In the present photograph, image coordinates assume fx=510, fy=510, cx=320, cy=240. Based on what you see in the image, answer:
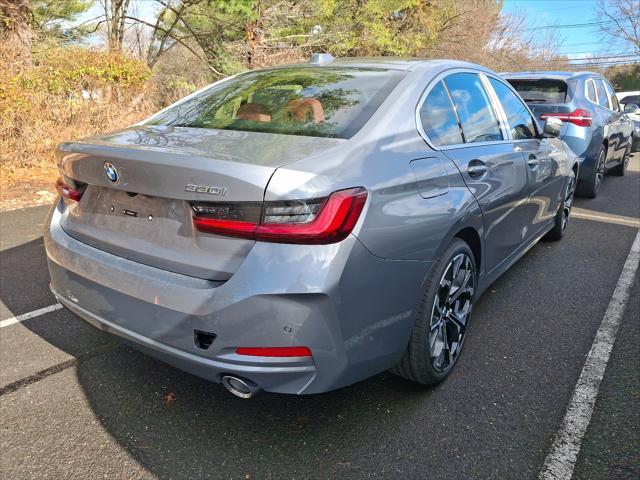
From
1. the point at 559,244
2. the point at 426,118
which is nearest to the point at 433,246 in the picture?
the point at 426,118

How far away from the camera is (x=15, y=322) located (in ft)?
10.9

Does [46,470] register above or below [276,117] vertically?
below

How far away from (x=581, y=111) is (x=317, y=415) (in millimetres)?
5781

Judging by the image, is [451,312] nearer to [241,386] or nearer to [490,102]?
[241,386]

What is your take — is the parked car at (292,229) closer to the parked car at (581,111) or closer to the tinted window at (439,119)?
the tinted window at (439,119)

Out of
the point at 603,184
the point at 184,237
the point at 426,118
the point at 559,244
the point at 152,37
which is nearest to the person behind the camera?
the point at 184,237

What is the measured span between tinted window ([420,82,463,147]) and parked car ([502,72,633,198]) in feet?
13.9

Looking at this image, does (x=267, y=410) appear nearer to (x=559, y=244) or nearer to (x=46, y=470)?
(x=46, y=470)

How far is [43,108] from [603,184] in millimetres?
9134

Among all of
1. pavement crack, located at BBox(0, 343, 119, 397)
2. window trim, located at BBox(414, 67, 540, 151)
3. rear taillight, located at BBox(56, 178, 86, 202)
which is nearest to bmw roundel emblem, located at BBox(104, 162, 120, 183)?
rear taillight, located at BBox(56, 178, 86, 202)

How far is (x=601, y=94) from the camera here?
24.7 feet

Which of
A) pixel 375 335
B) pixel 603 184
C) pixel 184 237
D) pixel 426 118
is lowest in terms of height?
pixel 603 184

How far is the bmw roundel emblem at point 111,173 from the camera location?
83.7 inches

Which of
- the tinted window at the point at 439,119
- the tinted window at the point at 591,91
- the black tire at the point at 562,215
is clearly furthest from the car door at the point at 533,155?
the tinted window at the point at 591,91
